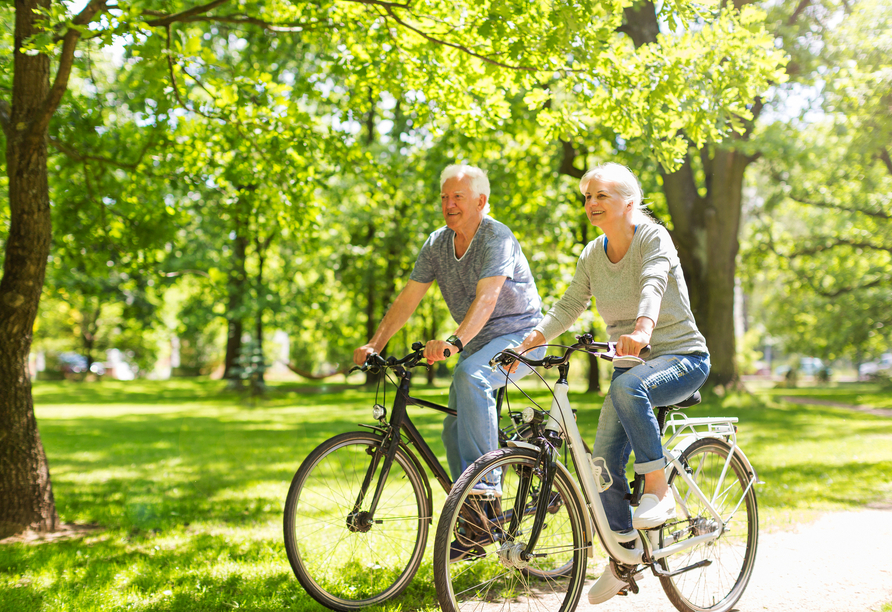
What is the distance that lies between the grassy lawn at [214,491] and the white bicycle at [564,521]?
23.4 inches

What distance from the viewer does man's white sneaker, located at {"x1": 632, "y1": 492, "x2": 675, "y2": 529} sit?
3.29m

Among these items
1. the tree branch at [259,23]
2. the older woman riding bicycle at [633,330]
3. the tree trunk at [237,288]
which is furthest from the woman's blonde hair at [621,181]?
the tree trunk at [237,288]

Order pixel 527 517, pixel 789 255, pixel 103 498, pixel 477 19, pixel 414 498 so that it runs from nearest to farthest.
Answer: pixel 527 517
pixel 414 498
pixel 477 19
pixel 103 498
pixel 789 255

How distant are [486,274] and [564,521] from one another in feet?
4.36

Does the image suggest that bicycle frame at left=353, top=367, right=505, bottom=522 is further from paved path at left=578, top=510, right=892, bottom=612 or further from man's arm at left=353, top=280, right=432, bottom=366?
paved path at left=578, top=510, right=892, bottom=612

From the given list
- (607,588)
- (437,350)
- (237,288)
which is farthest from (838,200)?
(437,350)

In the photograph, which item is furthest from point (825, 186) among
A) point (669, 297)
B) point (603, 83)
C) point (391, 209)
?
point (669, 297)

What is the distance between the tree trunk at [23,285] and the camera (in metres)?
5.29

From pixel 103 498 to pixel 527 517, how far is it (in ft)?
17.9

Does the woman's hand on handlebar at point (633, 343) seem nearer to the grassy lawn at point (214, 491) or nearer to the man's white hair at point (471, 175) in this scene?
the grassy lawn at point (214, 491)

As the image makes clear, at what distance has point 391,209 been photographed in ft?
74.5

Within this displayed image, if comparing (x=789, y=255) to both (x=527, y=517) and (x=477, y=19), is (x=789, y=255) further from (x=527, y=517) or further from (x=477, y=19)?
(x=527, y=517)

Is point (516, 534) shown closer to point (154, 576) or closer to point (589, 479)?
point (589, 479)

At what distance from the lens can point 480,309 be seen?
372cm
